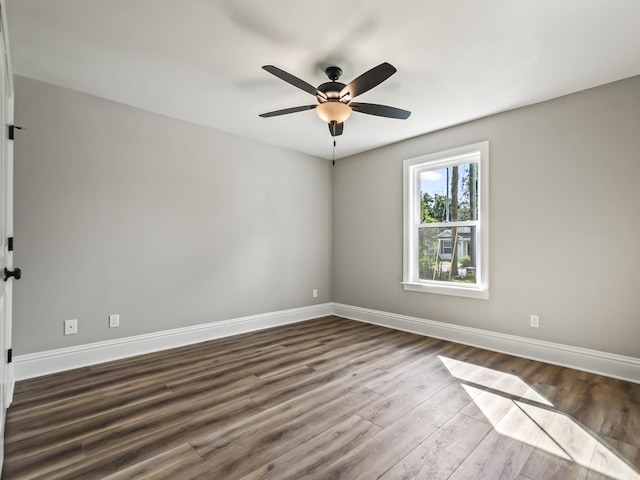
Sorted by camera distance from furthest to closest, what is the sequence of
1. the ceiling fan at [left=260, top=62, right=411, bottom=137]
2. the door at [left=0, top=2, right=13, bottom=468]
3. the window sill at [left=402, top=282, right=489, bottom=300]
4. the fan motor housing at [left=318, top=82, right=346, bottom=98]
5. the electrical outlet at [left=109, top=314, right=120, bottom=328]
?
the window sill at [left=402, top=282, right=489, bottom=300]
the electrical outlet at [left=109, top=314, right=120, bottom=328]
the fan motor housing at [left=318, top=82, right=346, bottom=98]
the ceiling fan at [left=260, top=62, right=411, bottom=137]
the door at [left=0, top=2, right=13, bottom=468]

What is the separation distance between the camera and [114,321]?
3219 mm

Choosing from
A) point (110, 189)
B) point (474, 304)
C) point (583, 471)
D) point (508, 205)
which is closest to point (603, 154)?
point (508, 205)

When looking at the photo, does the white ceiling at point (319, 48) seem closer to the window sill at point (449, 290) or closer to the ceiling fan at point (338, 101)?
the ceiling fan at point (338, 101)

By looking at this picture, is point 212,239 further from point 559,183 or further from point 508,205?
point 559,183

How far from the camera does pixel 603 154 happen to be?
9.39 ft

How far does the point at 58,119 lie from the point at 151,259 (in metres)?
1.53

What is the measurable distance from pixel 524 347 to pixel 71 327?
14.5ft

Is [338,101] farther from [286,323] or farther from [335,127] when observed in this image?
[286,323]

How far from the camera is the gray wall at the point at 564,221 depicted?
2768 millimetres

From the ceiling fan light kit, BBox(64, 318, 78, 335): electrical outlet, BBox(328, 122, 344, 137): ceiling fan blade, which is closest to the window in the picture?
BBox(328, 122, 344, 137): ceiling fan blade

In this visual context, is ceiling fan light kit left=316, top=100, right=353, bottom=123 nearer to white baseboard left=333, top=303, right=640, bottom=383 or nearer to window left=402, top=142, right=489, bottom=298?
window left=402, top=142, right=489, bottom=298

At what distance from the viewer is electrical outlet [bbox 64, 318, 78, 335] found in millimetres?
2955

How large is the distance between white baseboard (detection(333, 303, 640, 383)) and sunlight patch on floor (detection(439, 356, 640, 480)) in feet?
2.04

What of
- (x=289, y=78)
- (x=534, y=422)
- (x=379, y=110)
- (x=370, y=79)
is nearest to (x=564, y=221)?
(x=534, y=422)
